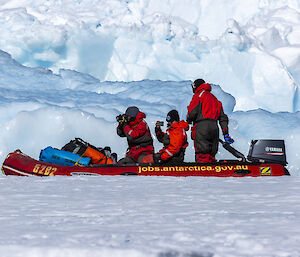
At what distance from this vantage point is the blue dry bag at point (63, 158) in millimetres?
6289

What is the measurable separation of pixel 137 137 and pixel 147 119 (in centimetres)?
872

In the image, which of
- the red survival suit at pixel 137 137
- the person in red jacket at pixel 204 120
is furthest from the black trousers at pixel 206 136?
the red survival suit at pixel 137 137

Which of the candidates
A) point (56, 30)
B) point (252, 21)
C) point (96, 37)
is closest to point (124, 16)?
point (96, 37)

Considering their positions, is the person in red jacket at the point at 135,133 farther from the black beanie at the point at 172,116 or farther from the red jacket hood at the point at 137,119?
the black beanie at the point at 172,116

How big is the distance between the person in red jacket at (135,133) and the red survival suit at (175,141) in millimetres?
→ 520

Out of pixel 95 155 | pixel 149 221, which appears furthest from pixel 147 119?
pixel 149 221

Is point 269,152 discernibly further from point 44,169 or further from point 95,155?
point 44,169

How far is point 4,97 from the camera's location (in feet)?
58.1

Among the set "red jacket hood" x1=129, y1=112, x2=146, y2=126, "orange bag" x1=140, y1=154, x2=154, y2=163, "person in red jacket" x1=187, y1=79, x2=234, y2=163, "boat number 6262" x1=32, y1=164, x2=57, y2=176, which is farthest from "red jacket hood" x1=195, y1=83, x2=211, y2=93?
"boat number 6262" x1=32, y1=164, x2=57, y2=176

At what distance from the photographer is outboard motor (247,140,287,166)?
5934 millimetres

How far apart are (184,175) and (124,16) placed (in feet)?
79.0

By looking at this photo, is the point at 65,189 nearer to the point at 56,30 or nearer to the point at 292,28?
the point at 56,30

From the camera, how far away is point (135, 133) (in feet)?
20.6

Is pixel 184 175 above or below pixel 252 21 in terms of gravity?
below
